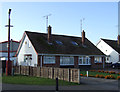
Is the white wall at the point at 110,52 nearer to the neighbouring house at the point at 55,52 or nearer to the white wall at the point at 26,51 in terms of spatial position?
the neighbouring house at the point at 55,52

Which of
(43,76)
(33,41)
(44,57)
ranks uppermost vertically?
(33,41)

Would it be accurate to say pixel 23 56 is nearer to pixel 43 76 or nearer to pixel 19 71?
pixel 19 71

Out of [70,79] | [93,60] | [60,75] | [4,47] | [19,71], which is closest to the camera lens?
[70,79]

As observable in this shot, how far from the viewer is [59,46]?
118ft

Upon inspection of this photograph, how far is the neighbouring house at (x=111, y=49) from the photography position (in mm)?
47072

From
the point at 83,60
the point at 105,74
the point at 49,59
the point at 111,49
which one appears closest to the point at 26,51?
the point at 49,59

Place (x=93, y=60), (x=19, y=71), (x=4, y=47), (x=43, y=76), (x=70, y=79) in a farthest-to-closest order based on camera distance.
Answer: (x=4, y=47) < (x=93, y=60) < (x=19, y=71) < (x=43, y=76) < (x=70, y=79)

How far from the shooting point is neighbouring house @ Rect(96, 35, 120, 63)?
4707cm

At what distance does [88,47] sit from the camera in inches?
1626

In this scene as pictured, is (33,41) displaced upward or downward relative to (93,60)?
upward

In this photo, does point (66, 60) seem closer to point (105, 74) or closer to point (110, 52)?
point (105, 74)

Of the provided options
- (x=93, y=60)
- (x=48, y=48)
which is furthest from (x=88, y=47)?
(x=48, y=48)

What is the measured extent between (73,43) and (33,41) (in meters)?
10.2

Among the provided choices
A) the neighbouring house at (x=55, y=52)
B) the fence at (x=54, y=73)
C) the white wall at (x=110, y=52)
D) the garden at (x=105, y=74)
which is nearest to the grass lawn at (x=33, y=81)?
the fence at (x=54, y=73)
